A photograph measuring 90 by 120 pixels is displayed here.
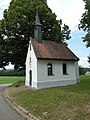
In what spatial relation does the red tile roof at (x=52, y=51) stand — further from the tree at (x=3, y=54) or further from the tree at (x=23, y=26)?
the tree at (x=3, y=54)

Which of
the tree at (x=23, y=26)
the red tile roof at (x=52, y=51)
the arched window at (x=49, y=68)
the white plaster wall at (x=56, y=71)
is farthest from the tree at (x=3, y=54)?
the white plaster wall at (x=56, y=71)

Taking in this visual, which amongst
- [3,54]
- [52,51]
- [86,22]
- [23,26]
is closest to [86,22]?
[86,22]

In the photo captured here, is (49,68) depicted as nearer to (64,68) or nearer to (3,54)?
(64,68)

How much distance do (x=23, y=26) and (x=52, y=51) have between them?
8212mm

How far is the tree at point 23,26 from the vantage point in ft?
129

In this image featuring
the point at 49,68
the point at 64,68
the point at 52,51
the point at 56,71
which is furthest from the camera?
the point at 64,68

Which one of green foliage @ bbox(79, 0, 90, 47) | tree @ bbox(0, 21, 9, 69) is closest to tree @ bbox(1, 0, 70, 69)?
tree @ bbox(0, 21, 9, 69)

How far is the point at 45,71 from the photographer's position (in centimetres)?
3150

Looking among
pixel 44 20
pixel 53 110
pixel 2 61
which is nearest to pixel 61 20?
pixel 44 20

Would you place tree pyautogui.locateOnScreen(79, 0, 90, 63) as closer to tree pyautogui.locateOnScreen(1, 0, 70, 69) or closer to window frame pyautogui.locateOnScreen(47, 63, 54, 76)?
window frame pyautogui.locateOnScreen(47, 63, 54, 76)

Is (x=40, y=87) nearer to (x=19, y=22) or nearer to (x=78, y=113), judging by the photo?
(x=19, y=22)

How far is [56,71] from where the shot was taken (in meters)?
32.9

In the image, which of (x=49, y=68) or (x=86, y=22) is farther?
(x=49, y=68)

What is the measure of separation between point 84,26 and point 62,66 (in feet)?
29.3
